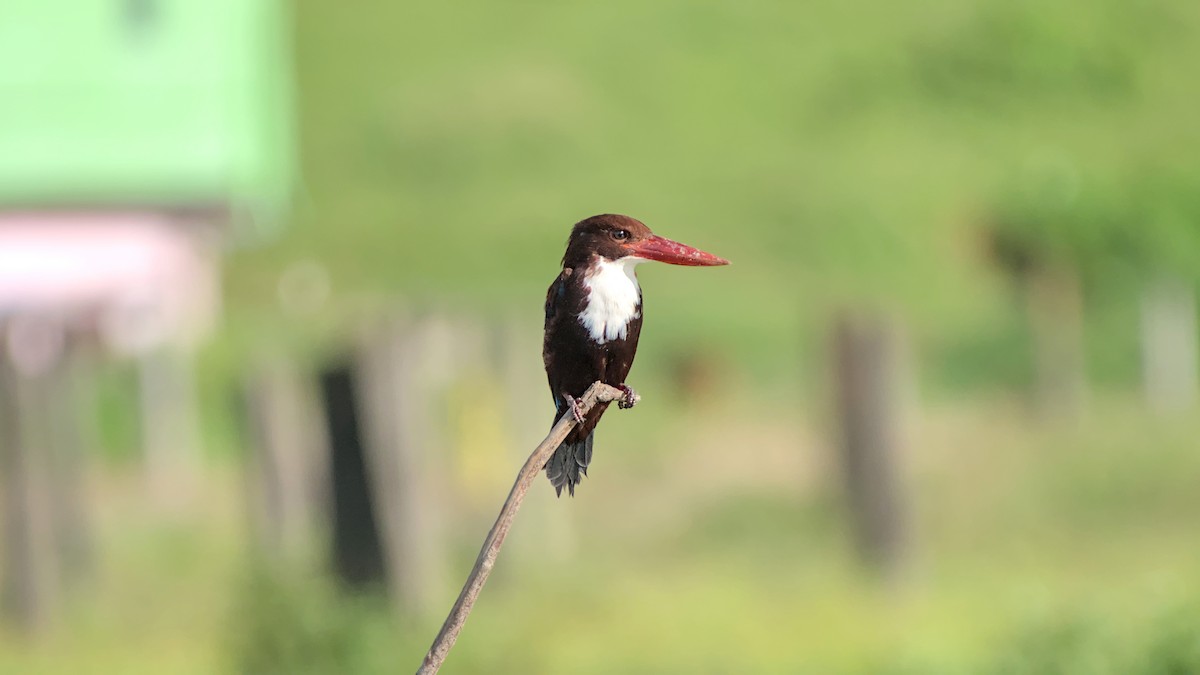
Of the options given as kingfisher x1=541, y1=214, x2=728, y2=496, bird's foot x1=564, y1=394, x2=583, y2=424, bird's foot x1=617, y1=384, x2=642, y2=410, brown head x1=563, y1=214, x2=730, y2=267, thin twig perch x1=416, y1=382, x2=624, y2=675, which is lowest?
thin twig perch x1=416, y1=382, x2=624, y2=675

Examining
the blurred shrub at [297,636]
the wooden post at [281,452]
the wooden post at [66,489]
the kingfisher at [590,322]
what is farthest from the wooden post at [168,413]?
the kingfisher at [590,322]

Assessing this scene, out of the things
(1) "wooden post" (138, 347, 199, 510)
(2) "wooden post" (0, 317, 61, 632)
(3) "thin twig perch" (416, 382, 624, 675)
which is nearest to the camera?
(3) "thin twig perch" (416, 382, 624, 675)

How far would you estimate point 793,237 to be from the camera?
24.5 metres

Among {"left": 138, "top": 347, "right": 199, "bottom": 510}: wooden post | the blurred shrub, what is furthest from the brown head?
{"left": 138, "top": 347, "right": 199, "bottom": 510}: wooden post

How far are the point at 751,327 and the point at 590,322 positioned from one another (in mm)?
19481

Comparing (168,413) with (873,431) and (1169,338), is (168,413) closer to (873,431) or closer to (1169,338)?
(1169,338)

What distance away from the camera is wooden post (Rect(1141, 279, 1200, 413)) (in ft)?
61.1

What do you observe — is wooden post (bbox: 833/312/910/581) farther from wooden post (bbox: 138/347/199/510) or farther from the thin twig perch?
the thin twig perch

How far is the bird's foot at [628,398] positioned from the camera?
197 centimetres

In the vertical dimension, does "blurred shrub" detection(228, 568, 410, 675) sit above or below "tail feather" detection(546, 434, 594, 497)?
below

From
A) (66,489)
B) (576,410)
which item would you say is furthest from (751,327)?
(576,410)

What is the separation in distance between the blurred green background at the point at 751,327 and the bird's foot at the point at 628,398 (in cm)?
471

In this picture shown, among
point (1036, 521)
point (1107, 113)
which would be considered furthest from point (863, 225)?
point (1036, 521)

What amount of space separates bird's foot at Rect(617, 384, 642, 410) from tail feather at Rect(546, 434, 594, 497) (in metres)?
0.06
